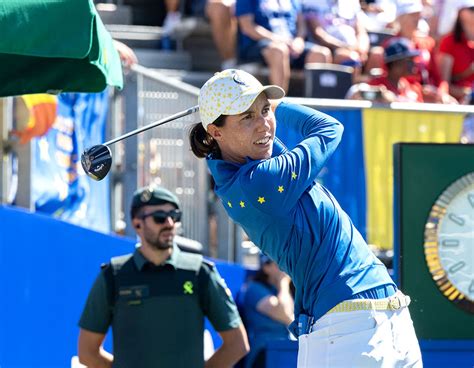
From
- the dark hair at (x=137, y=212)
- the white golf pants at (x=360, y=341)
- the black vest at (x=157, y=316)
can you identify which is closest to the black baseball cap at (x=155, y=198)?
the dark hair at (x=137, y=212)

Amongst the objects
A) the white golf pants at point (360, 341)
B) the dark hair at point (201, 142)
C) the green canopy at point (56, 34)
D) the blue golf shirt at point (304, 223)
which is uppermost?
the green canopy at point (56, 34)

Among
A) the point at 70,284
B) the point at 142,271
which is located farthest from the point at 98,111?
the point at 142,271

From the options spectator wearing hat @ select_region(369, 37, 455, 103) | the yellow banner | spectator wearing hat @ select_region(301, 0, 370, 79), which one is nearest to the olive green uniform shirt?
the yellow banner

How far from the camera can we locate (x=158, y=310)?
599 centimetres

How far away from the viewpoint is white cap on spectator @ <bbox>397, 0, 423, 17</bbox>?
11.2 m

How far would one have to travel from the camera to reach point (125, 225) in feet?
25.8

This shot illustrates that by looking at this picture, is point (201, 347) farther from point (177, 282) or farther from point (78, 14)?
point (78, 14)

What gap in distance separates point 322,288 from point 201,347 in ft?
6.60

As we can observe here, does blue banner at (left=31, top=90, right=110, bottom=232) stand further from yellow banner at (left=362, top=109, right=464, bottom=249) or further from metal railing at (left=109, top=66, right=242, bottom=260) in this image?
yellow banner at (left=362, top=109, right=464, bottom=249)

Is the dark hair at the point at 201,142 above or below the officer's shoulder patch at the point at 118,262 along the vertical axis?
above

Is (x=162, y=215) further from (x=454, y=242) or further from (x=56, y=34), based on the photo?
(x=56, y=34)

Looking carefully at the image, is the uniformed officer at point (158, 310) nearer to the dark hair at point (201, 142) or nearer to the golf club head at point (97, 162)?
the golf club head at point (97, 162)

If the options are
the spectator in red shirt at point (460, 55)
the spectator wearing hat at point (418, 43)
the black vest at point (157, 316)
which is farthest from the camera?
the spectator in red shirt at point (460, 55)

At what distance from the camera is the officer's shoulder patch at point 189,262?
609 centimetres
